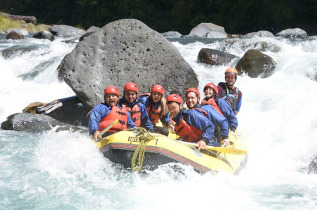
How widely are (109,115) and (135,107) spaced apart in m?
0.51

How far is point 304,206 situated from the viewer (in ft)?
13.4

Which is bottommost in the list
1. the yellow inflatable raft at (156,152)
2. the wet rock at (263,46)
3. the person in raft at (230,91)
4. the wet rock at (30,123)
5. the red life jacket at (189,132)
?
the wet rock at (30,123)

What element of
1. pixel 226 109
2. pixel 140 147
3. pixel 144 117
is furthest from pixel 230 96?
pixel 140 147

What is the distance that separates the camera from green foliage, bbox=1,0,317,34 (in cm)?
2362

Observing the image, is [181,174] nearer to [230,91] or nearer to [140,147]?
[140,147]

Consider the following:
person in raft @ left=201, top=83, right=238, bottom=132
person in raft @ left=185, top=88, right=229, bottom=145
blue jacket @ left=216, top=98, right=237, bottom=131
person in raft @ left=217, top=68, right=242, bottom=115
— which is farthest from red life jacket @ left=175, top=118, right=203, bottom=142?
person in raft @ left=217, top=68, right=242, bottom=115

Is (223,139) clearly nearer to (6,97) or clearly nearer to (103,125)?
(103,125)

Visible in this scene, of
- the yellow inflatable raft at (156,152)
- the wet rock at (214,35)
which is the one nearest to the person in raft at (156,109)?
the yellow inflatable raft at (156,152)

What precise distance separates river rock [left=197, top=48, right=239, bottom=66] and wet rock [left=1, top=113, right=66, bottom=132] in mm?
4836

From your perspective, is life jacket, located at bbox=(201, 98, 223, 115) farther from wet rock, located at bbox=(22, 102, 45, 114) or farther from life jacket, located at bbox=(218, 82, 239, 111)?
wet rock, located at bbox=(22, 102, 45, 114)

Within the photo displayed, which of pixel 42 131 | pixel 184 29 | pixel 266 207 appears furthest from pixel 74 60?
pixel 184 29

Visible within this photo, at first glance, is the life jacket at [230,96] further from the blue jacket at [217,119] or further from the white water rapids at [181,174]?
the blue jacket at [217,119]

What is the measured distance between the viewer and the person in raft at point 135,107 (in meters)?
5.25

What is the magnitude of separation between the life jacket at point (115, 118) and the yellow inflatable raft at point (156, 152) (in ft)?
1.13
